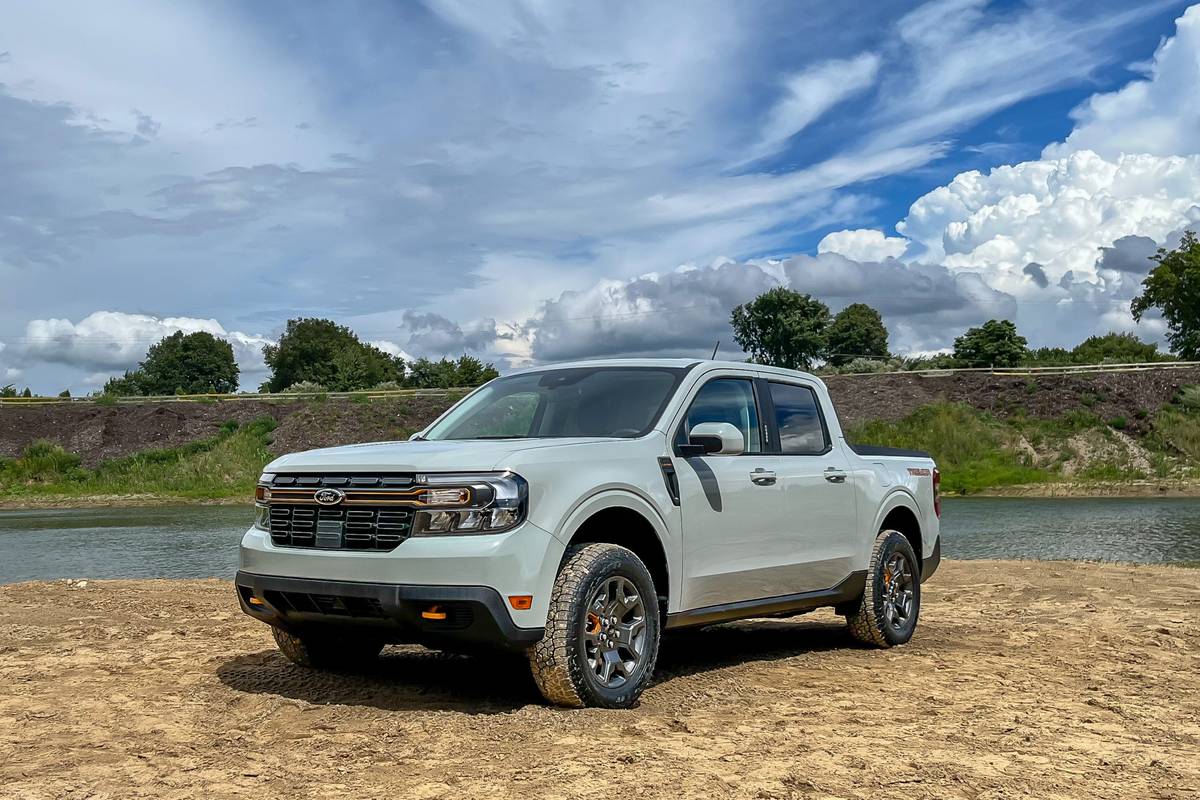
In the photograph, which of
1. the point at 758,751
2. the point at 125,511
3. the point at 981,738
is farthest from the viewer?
the point at 125,511

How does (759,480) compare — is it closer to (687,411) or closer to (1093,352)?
(687,411)

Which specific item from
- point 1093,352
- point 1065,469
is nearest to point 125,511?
point 1065,469

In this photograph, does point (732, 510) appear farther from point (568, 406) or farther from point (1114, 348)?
point (1114, 348)

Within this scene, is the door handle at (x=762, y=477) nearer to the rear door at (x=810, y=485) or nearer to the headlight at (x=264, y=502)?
the rear door at (x=810, y=485)

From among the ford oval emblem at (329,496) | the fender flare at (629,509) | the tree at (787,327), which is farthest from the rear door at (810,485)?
the tree at (787,327)

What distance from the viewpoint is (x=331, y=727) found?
5742 mm

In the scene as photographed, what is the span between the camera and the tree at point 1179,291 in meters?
73.5

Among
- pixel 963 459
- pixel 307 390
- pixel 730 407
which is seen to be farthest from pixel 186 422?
pixel 730 407

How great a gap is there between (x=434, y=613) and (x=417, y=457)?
Result: 2.62 feet

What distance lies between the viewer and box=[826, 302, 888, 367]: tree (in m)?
97.7

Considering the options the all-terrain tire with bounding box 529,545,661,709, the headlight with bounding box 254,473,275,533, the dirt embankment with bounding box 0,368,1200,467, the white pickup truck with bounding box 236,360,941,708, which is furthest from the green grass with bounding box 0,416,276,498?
the all-terrain tire with bounding box 529,545,661,709

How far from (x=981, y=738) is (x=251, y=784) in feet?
11.0

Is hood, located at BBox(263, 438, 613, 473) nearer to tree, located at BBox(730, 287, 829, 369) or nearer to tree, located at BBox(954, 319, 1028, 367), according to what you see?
tree, located at BBox(954, 319, 1028, 367)

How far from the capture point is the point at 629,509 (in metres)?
6.25
